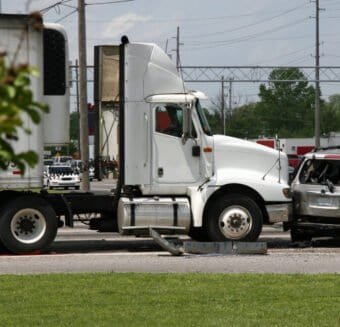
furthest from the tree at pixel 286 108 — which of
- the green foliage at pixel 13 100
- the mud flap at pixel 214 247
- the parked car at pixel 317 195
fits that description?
the green foliage at pixel 13 100

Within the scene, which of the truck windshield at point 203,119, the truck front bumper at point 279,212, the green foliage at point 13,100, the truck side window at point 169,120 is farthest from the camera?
the truck front bumper at point 279,212

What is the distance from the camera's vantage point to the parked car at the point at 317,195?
642 inches

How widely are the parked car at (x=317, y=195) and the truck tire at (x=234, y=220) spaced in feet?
3.86

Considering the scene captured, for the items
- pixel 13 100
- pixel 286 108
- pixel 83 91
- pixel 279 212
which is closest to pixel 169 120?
pixel 279 212

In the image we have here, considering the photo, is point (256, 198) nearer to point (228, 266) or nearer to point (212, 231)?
point (212, 231)

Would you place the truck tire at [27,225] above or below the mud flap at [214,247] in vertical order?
above

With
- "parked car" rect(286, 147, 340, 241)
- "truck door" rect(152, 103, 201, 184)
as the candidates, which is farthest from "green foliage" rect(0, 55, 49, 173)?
"parked car" rect(286, 147, 340, 241)

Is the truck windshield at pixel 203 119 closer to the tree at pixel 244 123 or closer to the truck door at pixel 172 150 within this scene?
the truck door at pixel 172 150

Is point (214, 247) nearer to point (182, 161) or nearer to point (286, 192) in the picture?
point (182, 161)

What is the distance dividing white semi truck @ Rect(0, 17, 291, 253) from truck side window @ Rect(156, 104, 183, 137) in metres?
0.02

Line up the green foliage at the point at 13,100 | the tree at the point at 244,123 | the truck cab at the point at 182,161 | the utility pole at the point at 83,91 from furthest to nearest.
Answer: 1. the tree at the point at 244,123
2. the utility pole at the point at 83,91
3. the truck cab at the point at 182,161
4. the green foliage at the point at 13,100

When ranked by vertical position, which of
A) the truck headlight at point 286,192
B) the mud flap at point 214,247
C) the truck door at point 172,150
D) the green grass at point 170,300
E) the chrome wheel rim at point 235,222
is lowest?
the mud flap at point 214,247

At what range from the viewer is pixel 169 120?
15820 millimetres

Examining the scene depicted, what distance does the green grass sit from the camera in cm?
809
